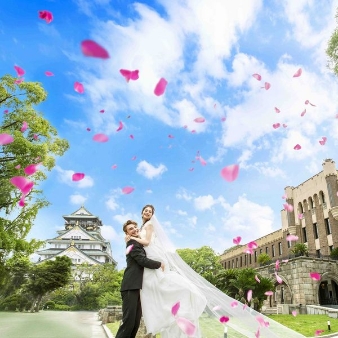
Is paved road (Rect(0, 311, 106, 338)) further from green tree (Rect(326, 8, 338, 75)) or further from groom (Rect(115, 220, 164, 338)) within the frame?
green tree (Rect(326, 8, 338, 75))

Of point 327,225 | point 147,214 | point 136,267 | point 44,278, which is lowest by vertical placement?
point 136,267

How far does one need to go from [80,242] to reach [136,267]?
6976cm

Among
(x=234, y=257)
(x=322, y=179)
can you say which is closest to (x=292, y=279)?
(x=322, y=179)

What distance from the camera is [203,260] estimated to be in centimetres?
4225

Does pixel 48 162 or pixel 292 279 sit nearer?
pixel 48 162

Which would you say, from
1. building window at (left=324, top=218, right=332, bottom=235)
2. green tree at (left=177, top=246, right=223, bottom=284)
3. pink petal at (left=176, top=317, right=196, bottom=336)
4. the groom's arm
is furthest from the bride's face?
green tree at (left=177, top=246, right=223, bottom=284)

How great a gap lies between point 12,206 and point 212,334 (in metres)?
14.4

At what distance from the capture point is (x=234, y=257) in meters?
51.0

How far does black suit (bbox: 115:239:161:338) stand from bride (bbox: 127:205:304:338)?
0.11 metres

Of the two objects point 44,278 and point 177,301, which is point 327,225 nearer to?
point 44,278

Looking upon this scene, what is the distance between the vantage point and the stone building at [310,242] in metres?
23.3

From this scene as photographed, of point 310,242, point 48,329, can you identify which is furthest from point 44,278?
point 310,242

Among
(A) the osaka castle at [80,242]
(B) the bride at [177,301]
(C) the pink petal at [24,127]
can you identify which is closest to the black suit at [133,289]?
(B) the bride at [177,301]

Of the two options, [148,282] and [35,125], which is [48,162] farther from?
[148,282]
